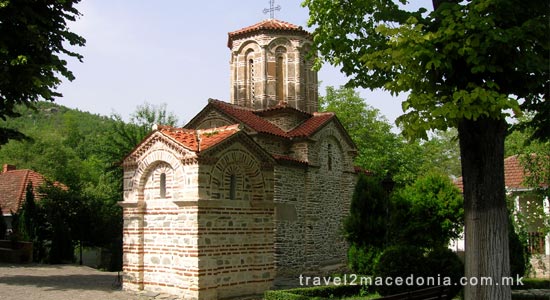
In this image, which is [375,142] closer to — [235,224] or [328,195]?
[328,195]

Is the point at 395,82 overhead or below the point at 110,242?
overhead

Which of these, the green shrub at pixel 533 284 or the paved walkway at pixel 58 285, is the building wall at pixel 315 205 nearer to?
the paved walkway at pixel 58 285

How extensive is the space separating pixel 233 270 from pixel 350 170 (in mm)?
9781

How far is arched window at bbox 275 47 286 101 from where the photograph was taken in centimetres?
1977

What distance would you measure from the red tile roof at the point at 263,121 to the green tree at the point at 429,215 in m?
3.80

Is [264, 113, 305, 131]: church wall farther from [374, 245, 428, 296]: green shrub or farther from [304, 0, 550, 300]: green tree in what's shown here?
[304, 0, 550, 300]: green tree

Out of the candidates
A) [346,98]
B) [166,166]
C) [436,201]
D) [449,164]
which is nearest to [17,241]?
[166,166]

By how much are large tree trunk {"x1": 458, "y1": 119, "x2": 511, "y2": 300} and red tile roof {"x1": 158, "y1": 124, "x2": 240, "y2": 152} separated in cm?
559

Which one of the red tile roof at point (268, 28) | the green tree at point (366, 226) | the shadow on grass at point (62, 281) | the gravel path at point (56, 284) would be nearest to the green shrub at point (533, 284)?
the green tree at point (366, 226)

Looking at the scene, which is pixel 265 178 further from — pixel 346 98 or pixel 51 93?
pixel 346 98

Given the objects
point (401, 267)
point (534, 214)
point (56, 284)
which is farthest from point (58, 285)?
point (534, 214)

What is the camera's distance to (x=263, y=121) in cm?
1836

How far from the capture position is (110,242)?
21.1 metres

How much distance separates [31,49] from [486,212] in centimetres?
1063
